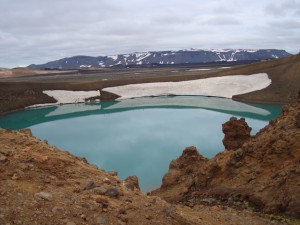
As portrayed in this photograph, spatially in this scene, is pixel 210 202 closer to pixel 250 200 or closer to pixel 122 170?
pixel 250 200

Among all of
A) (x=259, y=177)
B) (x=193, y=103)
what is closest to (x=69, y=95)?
(x=193, y=103)

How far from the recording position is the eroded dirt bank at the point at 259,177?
12430 millimetres

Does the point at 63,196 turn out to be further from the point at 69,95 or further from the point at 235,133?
the point at 69,95

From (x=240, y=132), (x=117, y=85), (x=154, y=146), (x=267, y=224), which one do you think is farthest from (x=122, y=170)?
(x=117, y=85)

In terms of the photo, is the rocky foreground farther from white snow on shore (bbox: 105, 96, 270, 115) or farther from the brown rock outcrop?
white snow on shore (bbox: 105, 96, 270, 115)

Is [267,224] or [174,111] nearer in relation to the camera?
[267,224]

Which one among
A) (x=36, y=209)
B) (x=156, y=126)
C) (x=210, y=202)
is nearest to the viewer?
(x=36, y=209)

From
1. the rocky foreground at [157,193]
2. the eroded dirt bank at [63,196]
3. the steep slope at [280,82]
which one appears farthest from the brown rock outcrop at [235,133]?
the steep slope at [280,82]

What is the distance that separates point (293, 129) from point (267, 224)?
17.3 ft

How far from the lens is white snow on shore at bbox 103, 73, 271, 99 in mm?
85250

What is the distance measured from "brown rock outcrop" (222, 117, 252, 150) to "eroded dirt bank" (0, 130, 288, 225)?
9.44m

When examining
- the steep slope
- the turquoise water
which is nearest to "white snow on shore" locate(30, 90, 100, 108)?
the turquoise water

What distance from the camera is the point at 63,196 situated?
8.14m

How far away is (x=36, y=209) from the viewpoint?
7.40 metres
